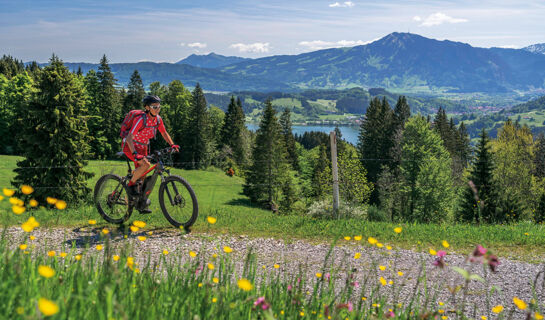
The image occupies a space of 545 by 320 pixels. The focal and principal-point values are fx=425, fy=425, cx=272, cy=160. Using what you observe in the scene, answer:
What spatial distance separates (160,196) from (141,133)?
54.1 inches

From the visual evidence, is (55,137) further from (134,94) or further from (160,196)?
(134,94)

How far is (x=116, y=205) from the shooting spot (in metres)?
9.34

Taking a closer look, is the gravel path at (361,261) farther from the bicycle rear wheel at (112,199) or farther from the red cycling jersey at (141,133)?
the red cycling jersey at (141,133)

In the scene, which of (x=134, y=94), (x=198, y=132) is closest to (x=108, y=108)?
(x=134, y=94)

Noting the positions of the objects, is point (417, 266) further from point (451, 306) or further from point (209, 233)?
point (209, 233)

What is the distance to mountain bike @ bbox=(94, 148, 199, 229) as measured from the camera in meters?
8.72

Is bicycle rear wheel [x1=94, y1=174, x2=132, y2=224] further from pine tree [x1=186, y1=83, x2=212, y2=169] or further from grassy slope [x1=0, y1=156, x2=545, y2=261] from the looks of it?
pine tree [x1=186, y1=83, x2=212, y2=169]

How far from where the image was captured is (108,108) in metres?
68.9

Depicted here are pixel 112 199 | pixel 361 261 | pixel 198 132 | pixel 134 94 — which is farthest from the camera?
pixel 134 94

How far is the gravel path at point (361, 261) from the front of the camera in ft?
18.8

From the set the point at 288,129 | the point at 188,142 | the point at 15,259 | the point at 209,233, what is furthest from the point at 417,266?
the point at 288,129

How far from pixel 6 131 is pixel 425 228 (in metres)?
67.3

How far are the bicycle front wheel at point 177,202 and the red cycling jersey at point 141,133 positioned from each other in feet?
2.71

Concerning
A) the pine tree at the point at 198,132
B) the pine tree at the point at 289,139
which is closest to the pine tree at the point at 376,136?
the pine tree at the point at 289,139
